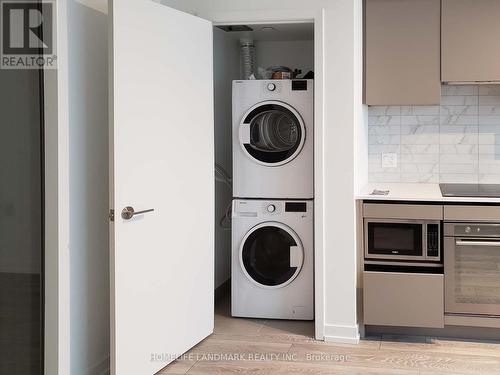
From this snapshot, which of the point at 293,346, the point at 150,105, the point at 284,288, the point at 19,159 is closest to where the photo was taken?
the point at 19,159

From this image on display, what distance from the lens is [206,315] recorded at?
3.97m

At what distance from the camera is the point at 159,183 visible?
3395mm

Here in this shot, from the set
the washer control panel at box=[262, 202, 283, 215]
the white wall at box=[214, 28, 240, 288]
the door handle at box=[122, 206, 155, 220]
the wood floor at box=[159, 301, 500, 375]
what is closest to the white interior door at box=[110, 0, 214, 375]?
the door handle at box=[122, 206, 155, 220]

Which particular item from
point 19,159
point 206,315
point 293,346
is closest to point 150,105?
point 19,159

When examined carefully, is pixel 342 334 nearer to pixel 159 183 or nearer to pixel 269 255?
pixel 269 255

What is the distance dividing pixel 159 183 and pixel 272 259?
1.33m

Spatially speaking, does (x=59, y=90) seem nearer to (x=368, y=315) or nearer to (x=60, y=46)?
(x=60, y=46)

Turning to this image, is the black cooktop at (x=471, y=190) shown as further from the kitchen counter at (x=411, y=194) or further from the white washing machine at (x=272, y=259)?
the white washing machine at (x=272, y=259)

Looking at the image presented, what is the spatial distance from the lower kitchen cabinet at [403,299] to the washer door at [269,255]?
1.93 feet

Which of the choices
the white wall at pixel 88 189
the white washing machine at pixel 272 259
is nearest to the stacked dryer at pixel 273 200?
the white washing machine at pixel 272 259

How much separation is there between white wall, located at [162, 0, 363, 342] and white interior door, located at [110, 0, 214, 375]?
40cm

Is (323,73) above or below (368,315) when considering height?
above

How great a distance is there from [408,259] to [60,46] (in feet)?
7.68

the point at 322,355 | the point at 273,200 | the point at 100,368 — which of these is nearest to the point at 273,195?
the point at 273,200
